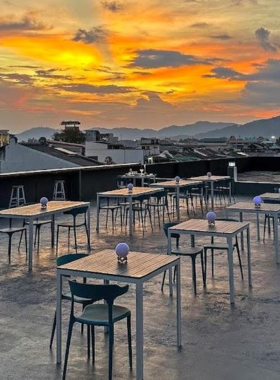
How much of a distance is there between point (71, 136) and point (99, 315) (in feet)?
217

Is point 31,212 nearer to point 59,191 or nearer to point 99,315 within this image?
point 99,315

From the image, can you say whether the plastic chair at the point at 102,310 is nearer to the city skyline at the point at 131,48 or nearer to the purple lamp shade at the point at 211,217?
the purple lamp shade at the point at 211,217

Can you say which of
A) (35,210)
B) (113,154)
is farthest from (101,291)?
(113,154)

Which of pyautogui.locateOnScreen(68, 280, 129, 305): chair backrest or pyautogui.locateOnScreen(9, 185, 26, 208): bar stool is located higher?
pyautogui.locateOnScreen(68, 280, 129, 305): chair backrest

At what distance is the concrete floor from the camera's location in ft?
11.3

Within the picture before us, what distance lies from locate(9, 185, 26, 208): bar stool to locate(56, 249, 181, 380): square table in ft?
25.2

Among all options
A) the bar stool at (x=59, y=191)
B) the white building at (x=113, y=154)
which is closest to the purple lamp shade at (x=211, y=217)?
the bar stool at (x=59, y=191)

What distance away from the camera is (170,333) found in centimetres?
412

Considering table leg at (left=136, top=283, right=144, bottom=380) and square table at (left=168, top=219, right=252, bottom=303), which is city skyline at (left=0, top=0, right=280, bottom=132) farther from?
table leg at (left=136, top=283, right=144, bottom=380)

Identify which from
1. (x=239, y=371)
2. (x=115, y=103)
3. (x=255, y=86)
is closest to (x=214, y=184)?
(x=239, y=371)

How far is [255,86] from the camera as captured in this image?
27.4 m

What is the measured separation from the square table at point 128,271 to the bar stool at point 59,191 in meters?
9.05

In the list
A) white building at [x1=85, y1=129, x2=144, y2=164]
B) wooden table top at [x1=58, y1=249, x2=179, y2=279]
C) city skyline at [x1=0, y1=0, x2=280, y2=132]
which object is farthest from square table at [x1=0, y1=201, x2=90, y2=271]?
white building at [x1=85, y1=129, x2=144, y2=164]

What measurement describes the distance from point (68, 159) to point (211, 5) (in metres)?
12.6
